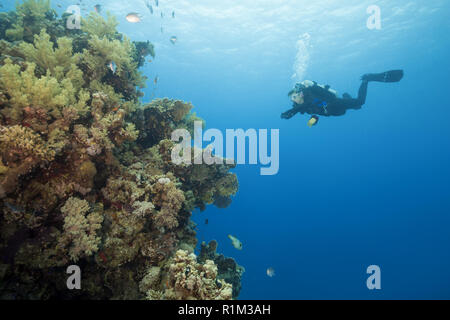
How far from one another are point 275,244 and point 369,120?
66377mm

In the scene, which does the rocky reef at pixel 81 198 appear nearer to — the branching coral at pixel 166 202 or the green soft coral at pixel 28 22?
the branching coral at pixel 166 202

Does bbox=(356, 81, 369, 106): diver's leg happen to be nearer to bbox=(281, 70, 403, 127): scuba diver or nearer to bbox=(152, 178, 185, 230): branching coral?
bbox=(281, 70, 403, 127): scuba diver

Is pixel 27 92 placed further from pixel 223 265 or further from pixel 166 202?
pixel 223 265

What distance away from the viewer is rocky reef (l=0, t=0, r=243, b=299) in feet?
10.0

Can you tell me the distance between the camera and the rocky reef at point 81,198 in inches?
120

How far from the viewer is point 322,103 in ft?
28.4

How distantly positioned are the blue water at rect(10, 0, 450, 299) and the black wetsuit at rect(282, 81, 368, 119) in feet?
59.8

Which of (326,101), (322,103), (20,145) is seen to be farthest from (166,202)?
(326,101)

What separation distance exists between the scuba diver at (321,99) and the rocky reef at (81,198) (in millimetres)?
6117

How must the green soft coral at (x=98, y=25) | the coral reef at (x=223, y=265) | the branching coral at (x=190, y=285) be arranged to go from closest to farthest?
the branching coral at (x=190, y=285) < the green soft coral at (x=98, y=25) < the coral reef at (x=223, y=265)

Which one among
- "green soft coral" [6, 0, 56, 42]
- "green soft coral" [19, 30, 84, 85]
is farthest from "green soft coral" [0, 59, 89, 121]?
"green soft coral" [6, 0, 56, 42]

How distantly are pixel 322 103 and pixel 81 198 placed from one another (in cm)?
847

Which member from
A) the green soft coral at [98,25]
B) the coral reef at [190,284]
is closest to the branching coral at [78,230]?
the coral reef at [190,284]

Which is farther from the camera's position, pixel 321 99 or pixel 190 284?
→ pixel 321 99
